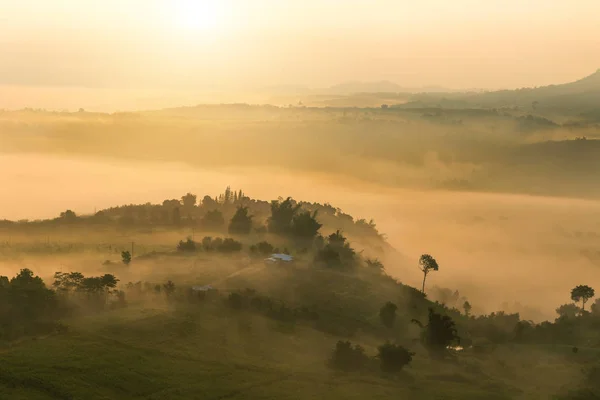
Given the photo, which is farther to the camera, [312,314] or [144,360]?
[312,314]

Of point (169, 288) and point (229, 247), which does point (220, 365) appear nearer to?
point (169, 288)

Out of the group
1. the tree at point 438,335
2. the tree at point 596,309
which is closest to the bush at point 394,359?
the tree at point 438,335

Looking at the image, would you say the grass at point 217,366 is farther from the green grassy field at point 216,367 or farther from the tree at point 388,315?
the tree at point 388,315

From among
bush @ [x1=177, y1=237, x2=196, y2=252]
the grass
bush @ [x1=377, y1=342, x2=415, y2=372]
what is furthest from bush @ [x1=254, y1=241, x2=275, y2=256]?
bush @ [x1=377, y1=342, x2=415, y2=372]

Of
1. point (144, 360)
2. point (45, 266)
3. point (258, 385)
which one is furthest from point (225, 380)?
point (45, 266)

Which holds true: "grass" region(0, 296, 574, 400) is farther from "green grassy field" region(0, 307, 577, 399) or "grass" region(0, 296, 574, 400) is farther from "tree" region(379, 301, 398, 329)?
"tree" region(379, 301, 398, 329)

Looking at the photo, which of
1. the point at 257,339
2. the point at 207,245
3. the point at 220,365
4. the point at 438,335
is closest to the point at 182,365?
the point at 220,365

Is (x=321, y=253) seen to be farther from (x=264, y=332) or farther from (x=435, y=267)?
(x=264, y=332)
